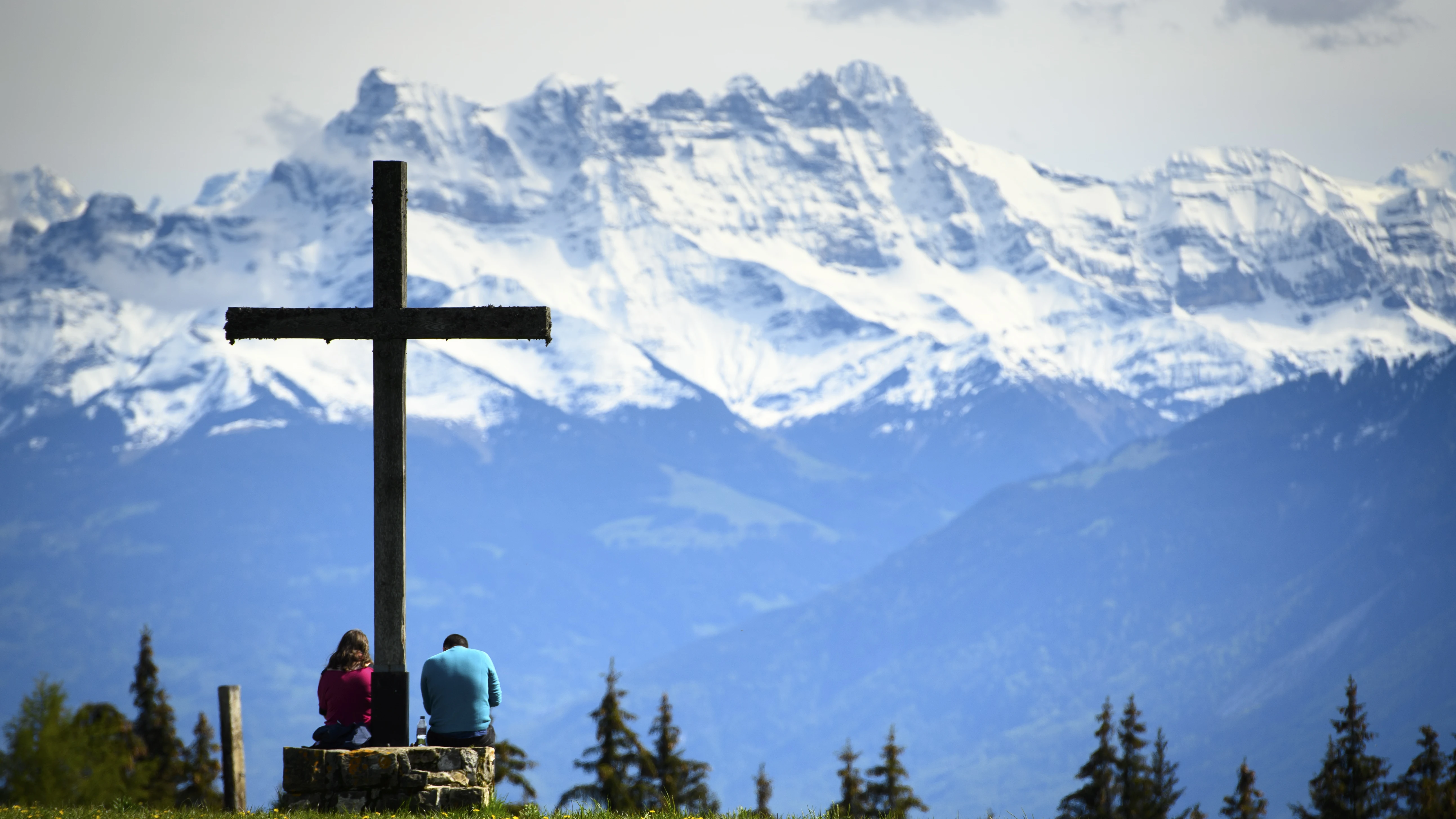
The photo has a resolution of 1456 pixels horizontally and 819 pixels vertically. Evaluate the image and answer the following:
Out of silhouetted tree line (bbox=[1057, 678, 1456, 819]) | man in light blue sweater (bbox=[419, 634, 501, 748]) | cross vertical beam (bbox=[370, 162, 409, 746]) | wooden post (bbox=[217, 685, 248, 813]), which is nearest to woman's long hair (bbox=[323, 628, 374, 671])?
cross vertical beam (bbox=[370, 162, 409, 746])

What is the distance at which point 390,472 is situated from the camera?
14797mm

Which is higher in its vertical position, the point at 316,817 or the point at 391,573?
the point at 391,573

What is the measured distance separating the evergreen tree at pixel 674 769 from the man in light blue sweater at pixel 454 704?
2427cm

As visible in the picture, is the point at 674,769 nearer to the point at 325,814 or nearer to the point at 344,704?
the point at 344,704

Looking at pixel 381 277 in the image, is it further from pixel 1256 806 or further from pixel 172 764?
pixel 172 764

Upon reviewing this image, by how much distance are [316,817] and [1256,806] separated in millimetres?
41597

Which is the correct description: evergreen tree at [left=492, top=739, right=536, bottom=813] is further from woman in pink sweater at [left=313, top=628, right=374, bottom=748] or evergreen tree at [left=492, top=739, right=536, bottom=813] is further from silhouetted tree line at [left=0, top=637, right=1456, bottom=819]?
woman in pink sweater at [left=313, top=628, right=374, bottom=748]

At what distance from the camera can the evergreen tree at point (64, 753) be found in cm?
5512

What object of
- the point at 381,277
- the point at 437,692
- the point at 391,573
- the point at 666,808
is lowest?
the point at 666,808

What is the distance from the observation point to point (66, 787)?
55812mm

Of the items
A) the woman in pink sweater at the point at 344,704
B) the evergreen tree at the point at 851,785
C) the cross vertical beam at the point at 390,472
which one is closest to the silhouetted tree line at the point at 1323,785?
the evergreen tree at the point at 851,785

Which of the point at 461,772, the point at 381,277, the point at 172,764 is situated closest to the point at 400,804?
the point at 461,772

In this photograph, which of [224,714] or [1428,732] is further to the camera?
[1428,732]

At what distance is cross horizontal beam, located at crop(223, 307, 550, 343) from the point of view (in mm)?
14617
